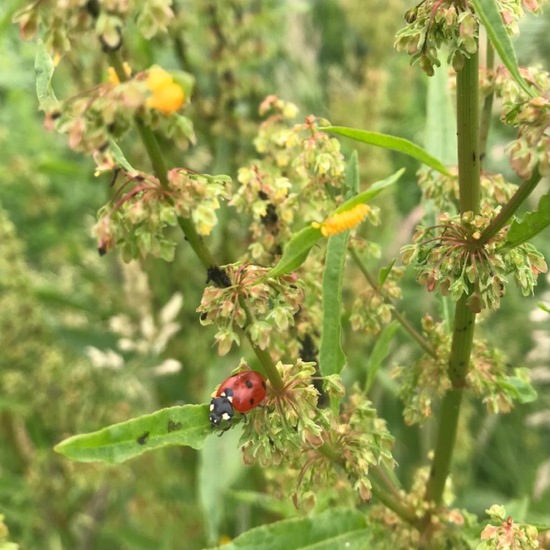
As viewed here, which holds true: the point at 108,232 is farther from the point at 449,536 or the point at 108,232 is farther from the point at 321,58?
the point at 321,58

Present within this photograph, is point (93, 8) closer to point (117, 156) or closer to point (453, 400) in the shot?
point (117, 156)

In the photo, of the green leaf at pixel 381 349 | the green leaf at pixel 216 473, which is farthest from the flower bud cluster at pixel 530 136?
the green leaf at pixel 216 473

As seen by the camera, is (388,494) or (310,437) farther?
(388,494)

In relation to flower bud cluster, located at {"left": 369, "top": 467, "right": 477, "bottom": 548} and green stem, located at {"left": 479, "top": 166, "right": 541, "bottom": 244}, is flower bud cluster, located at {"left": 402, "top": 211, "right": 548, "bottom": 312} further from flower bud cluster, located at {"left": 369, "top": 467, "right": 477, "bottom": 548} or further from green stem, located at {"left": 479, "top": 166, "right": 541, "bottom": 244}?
flower bud cluster, located at {"left": 369, "top": 467, "right": 477, "bottom": 548}

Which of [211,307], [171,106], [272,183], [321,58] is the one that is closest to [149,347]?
[272,183]

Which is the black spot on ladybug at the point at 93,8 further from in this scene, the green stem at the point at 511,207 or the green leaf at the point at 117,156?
the green stem at the point at 511,207

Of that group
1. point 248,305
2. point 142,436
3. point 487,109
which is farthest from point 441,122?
point 142,436
